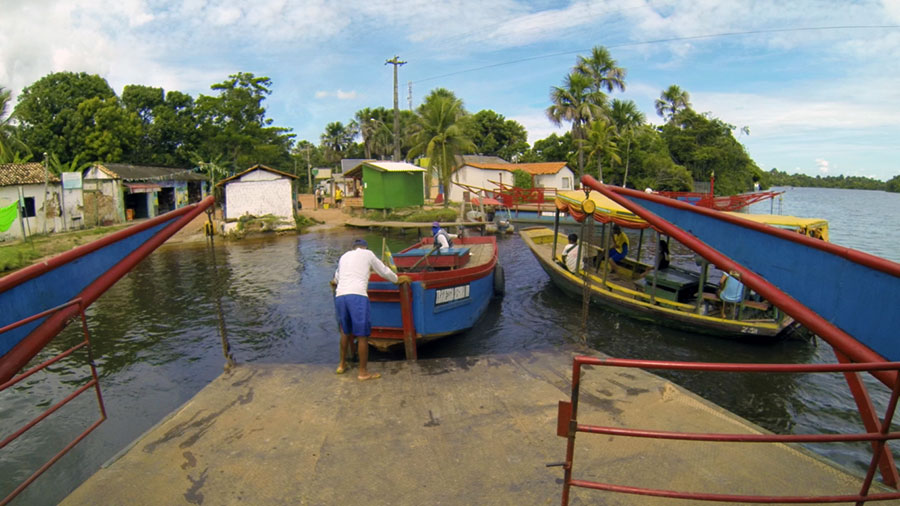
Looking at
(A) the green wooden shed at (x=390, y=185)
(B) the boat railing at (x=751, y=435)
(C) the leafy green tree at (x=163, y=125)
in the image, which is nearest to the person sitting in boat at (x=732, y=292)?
(B) the boat railing at (x=751, y=435)

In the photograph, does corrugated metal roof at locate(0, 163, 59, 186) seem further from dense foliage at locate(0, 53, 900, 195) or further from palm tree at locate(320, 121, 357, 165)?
palm tree at locate(320, 121, 357, 165)

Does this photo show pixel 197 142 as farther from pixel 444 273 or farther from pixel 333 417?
pixel 333 417

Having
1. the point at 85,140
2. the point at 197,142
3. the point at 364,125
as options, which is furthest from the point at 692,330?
the point at 364,125

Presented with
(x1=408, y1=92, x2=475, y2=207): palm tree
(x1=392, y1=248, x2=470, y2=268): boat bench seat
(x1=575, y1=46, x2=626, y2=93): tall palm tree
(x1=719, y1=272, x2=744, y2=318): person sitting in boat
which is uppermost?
(x1=575, y1=46, x2=626, y2=93): tall palm tree

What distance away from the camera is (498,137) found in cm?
5872

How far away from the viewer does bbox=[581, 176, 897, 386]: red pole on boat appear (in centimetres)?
300

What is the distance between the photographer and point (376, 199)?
3030 centimetres

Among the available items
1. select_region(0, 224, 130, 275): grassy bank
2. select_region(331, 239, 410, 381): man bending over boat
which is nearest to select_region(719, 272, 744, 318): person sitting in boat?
select_region(331, 239, 410, 381): man bending over boat

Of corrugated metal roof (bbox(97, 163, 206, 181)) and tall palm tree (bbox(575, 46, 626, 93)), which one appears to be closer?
corrugated metal roof (bbox(97, 163, 206, 181))

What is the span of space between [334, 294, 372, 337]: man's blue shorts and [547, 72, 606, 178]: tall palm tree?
3595cm

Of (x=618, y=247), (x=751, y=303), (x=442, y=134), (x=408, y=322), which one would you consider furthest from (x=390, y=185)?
(x=408, y=322)

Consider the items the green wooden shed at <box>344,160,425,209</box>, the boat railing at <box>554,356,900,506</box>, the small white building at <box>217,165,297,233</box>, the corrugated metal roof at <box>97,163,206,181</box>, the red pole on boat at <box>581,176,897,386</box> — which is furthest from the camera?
the green wooden shed at <box>344,160,425,209</box>

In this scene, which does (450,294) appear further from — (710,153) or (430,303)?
(710,153)

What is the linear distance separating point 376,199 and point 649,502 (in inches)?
1100
